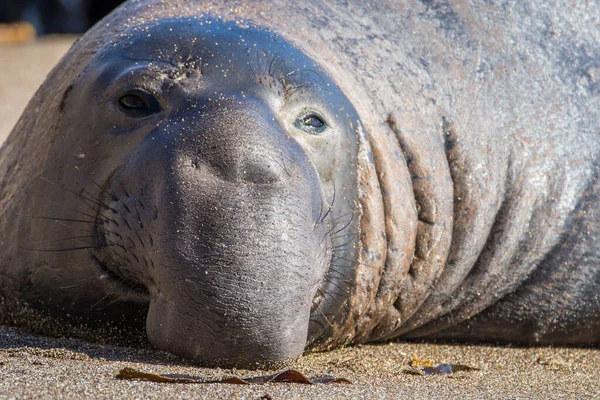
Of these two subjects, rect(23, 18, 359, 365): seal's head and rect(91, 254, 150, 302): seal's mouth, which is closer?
rect(23, 18, 359, 365): seal's head

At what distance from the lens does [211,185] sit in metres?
3.13

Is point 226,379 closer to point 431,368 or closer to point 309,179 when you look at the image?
point 309,179

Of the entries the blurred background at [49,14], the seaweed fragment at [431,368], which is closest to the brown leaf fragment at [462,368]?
the seaweed fragment at [431,368]

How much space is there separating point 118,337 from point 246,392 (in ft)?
2.92

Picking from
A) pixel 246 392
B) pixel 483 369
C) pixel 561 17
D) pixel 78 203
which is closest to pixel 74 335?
pixel 78 203

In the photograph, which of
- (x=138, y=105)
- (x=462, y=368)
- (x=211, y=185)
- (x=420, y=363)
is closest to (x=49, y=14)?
(x=138, y=105)

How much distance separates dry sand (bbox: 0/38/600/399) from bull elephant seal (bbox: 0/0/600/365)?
0.34 feet

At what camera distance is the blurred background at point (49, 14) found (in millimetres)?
19984

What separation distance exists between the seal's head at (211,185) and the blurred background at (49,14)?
1659cm

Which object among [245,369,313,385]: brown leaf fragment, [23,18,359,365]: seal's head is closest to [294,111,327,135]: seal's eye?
[23,18,359,365]: seal's head

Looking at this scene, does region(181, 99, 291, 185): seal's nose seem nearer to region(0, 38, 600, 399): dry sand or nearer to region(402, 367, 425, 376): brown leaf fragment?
region(0, 38, 600, 399): dry sand

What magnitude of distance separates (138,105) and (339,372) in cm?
115

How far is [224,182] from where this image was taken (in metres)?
3.14

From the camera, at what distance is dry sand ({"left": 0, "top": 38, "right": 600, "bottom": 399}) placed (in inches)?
111
